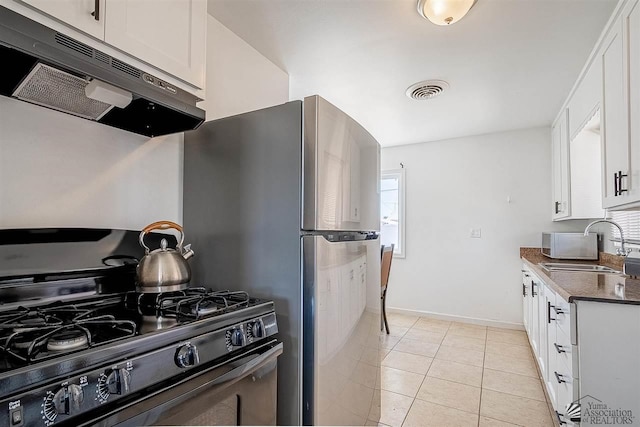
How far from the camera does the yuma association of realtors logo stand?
132cm

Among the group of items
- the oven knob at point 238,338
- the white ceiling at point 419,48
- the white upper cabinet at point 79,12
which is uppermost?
the white ceiling at point 419,48

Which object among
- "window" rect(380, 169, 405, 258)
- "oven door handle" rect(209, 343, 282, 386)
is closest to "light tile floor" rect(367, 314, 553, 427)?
"oven door handle" rect(209, 343, 282, 386)

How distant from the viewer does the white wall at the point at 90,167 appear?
1.12 meters

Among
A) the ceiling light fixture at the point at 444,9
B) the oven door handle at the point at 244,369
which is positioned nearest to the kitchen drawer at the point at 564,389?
the oven door handle at the point at 244,369

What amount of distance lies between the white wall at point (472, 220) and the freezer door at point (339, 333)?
2660mm

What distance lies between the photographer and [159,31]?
1182 millimetres

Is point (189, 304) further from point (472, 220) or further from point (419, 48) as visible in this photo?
point (472, 220)

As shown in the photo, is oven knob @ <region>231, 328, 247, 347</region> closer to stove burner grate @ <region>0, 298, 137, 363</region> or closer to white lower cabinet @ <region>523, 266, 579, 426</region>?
stove burner grate @ <region>0, 298, 137, 363</region>

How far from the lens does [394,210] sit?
473 cm

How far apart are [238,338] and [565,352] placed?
1.58 metres

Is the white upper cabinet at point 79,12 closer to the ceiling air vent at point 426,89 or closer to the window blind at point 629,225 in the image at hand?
the ceiling air vent at point 426,89

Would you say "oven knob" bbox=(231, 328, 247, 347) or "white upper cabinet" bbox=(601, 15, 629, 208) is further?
"white upper cabinet" bbox=(601, 15, 629, 208)

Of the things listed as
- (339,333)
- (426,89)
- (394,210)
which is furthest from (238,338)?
(394,210)

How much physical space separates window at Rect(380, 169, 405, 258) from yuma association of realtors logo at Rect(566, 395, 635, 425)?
10.4 feet
